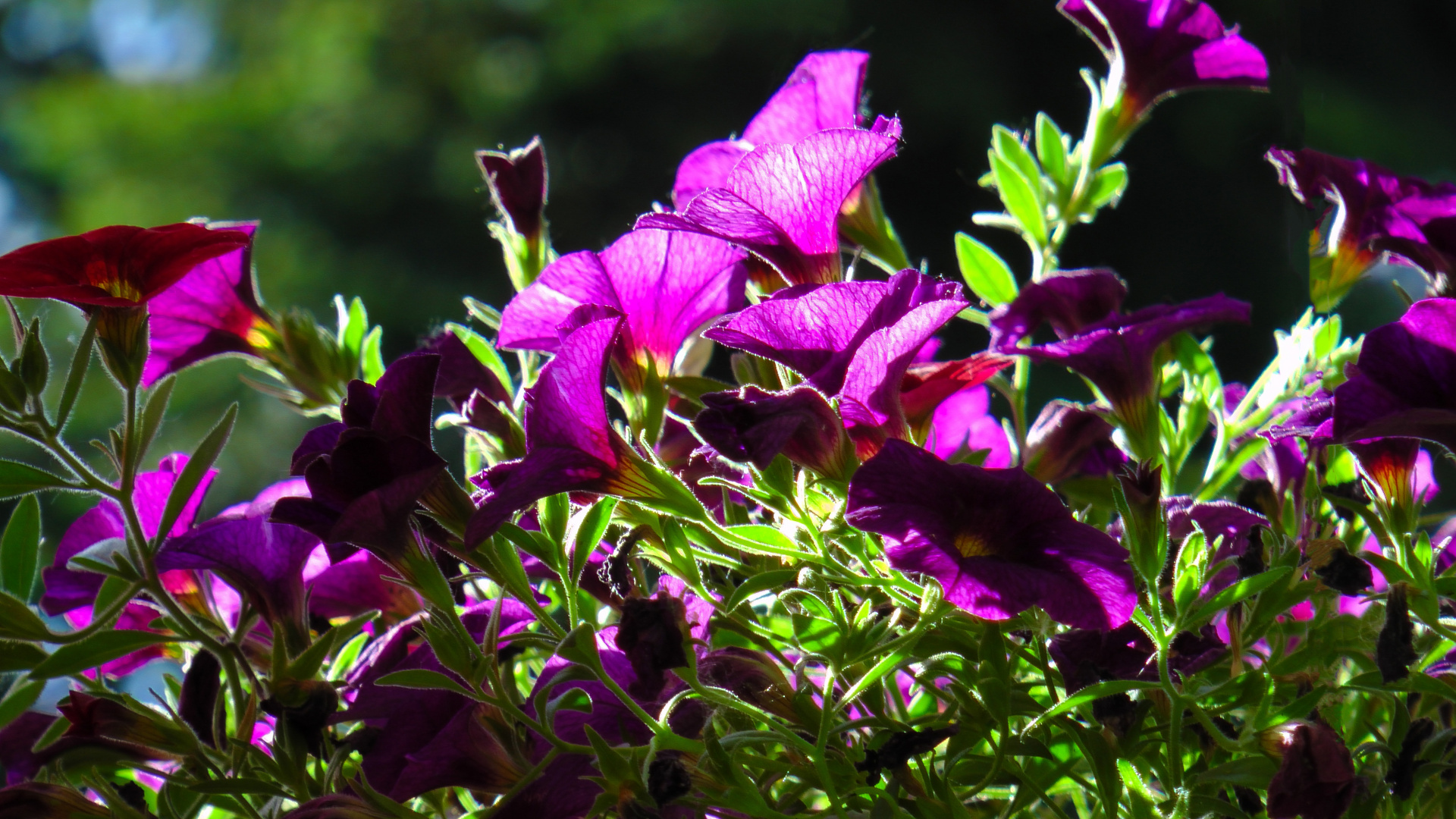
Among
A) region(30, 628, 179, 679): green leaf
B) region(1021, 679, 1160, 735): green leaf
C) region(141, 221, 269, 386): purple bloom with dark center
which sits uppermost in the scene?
region(141, 221, 269, 386): purple bloom with dark center

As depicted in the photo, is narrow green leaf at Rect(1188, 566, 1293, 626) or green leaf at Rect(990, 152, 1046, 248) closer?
narrow green leaf at Rect(1188, 566, 1293, 626)

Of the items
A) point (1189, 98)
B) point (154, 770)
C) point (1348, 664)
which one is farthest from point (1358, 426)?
point (1189, 98)

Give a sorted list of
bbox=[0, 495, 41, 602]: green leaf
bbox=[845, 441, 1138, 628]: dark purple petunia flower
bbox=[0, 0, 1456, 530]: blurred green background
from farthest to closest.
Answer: bbox=[0, 0, 1456, 530]: blurred green background < bbox=[0, 495, 41, 602]: green leaf < bbox=[845, 441, 1138, 628]: dark purple petunia flower

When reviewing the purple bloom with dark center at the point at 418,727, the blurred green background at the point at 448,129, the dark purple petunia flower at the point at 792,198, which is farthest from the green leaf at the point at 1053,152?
the blurred green background at the point at 448,129

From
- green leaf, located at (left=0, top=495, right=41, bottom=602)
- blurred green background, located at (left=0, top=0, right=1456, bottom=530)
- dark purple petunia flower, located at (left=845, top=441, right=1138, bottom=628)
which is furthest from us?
blurred green background, located at (left=0, top=0, right=1456, bottom=530)

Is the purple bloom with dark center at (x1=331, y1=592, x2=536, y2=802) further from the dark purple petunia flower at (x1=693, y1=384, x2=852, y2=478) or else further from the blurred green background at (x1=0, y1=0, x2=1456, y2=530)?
the blurred green background at (x1=0, y1=0, x2=1456, y2=530)

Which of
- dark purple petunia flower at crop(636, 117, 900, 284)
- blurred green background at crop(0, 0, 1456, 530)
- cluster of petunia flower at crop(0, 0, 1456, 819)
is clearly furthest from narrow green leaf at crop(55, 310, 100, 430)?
blurred green background at crop(0, 0, 1456, 530)

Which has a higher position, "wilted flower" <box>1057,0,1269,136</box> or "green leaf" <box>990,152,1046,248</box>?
"wilted flower" <box>1057,0,1269,136</box>

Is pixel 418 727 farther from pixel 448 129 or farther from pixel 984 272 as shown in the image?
pixel 448 129

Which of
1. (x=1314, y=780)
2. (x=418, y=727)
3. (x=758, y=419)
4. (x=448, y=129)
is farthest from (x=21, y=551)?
(x=448, y=129)
